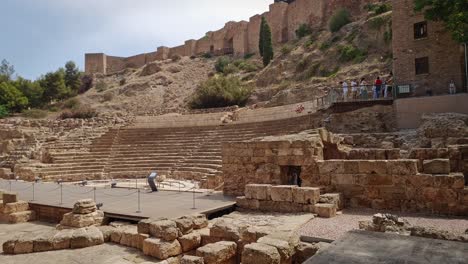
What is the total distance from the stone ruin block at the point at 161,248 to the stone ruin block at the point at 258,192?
2.67 m

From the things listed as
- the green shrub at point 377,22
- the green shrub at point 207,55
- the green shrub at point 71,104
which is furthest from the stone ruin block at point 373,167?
the green shrub at point 207,55

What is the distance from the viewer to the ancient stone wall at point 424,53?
16625 mm

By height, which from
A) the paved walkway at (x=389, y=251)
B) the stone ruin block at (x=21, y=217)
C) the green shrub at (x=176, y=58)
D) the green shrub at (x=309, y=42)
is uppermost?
the green shrub at (x=176, y=58)

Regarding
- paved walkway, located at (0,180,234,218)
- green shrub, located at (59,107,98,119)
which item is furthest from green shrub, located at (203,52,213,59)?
paved walkway, located at (0,180,234,218)

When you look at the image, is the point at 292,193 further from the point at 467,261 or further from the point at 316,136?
the point at 467,261

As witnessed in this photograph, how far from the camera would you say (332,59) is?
104ft

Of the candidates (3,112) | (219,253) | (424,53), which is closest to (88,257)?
(219,253)

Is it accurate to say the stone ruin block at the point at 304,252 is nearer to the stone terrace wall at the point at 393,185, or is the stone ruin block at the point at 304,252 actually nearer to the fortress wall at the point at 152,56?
the stone terrace wall at the point at 393,185

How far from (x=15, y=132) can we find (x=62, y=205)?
64.6 feet

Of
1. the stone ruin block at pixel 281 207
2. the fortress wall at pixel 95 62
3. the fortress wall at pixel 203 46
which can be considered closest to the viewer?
the stone ruin block at pixel 281 207

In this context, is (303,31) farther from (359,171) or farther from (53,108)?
(359,171)

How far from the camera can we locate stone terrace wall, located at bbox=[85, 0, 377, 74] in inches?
1740

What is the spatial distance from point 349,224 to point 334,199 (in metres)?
1.19

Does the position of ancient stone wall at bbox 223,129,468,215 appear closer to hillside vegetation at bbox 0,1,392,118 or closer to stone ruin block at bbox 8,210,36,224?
stone ruin block at bbox 8,210,36,224
